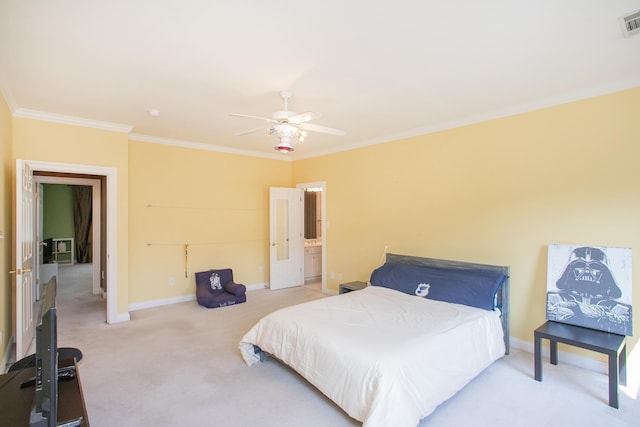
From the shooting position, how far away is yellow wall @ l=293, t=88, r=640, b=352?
9.52 feet

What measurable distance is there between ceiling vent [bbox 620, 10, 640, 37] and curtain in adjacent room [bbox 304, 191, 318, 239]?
546 cm

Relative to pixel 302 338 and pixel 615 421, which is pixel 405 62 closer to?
pixel 302 338

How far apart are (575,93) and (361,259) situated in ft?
10.8

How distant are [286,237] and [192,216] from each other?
1.73 metres

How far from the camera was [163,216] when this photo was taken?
200 inches

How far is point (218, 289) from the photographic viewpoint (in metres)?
5.34

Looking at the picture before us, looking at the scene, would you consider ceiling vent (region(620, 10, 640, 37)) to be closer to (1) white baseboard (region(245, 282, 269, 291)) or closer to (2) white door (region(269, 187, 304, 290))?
(2) white door (region(269, 187, 304, 290))

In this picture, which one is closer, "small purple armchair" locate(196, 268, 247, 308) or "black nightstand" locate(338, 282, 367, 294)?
"black nightstand" locate(338, 282, 367, 294)

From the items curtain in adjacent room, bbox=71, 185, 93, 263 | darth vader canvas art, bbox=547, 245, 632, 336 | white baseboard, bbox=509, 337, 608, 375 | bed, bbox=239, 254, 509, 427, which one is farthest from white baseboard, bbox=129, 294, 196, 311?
curtain in adjacent room, bbox=71, 185, 93, 263

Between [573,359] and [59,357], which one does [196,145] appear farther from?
[573,359]

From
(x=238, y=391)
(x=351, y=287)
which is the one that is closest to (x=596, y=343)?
(x=351, y=287)

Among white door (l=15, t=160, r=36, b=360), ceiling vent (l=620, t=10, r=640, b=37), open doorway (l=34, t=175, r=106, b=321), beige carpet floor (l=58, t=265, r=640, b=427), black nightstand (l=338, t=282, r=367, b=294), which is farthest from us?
open doorway (l=34, t=175, r=106, b=321)

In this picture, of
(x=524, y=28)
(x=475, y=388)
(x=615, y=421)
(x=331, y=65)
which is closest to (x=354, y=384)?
(x=475, y=388)

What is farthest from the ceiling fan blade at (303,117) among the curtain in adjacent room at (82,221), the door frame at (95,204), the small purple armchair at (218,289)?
the curtain in adjacent room at (82,221)
